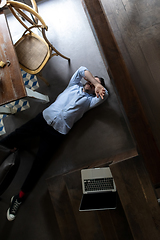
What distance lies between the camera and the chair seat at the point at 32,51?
7.61ft

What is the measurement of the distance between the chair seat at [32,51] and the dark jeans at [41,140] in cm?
72

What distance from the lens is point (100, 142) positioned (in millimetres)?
2477

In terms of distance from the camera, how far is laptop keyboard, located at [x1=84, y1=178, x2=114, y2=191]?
1.86 metres

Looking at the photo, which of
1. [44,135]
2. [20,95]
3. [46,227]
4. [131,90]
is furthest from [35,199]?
[131,90]

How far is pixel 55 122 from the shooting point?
2311mm

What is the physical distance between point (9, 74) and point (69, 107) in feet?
2.72

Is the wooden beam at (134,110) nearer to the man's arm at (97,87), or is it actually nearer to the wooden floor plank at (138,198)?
the wooden floor plank at (138,198)

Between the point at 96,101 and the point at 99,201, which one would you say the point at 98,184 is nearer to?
the point at 99,201

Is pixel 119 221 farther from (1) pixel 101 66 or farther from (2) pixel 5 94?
(1) pixel 101 66

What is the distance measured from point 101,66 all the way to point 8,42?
1.36 m

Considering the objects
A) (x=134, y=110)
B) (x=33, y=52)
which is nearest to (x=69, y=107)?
(x=33, y=52)

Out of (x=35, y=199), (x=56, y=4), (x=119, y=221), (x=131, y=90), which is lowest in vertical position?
(x=119, y=221)

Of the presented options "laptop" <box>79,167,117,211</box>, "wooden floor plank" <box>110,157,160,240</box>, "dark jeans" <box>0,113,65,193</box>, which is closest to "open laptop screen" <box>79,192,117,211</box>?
"laptop" <box>79,167,117,211</box>

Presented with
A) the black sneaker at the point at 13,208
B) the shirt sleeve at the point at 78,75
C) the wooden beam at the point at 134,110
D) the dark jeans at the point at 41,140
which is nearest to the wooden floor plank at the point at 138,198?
the wooden beam at the point at 134,110
